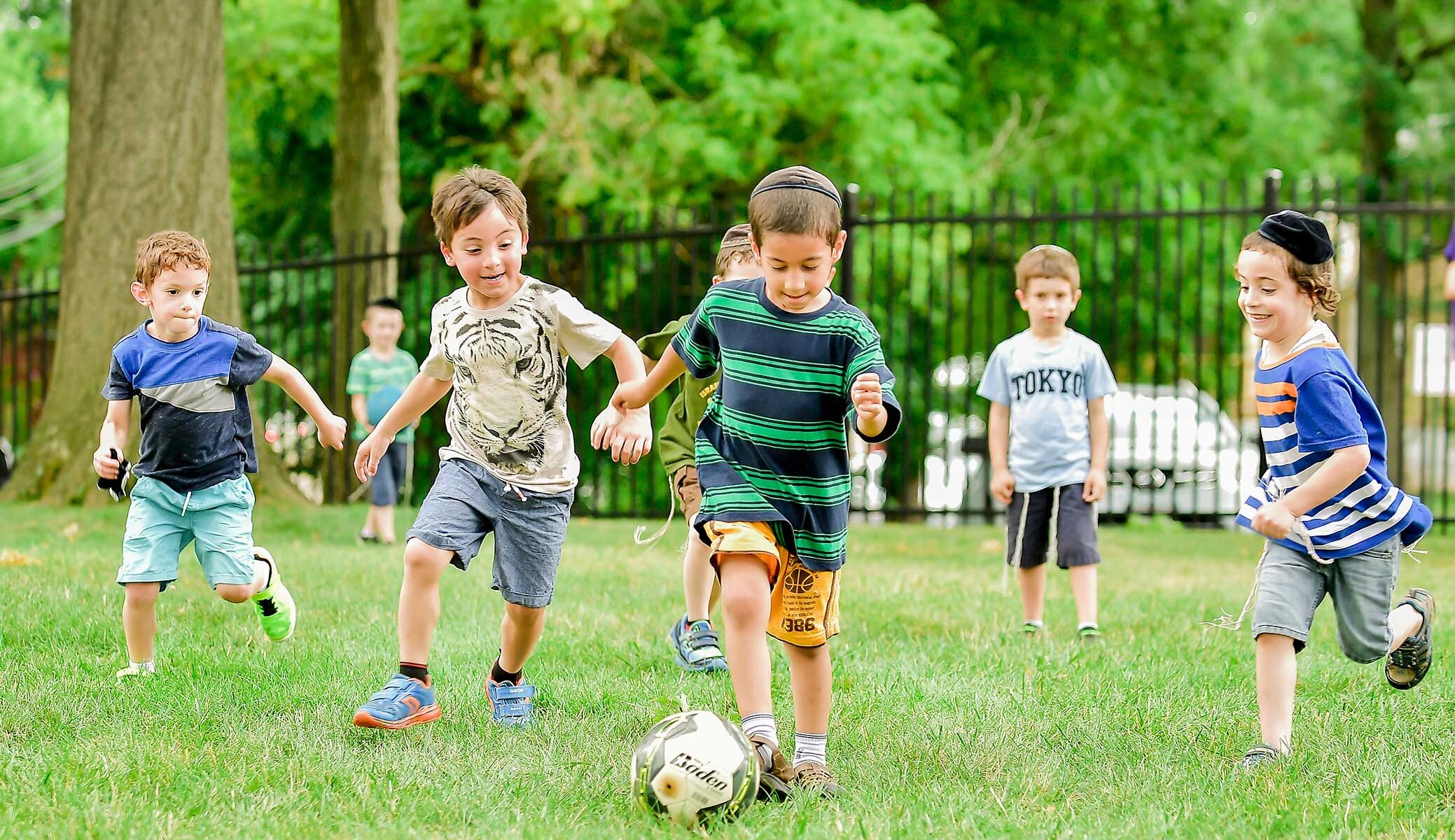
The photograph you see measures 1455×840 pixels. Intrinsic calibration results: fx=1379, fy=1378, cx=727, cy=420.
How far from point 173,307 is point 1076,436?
3.63 metres

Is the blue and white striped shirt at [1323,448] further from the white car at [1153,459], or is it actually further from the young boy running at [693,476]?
the white car at [1153,459]

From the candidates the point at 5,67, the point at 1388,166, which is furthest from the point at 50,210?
the point at 1388,166

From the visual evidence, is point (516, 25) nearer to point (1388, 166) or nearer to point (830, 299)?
point (830, 299)

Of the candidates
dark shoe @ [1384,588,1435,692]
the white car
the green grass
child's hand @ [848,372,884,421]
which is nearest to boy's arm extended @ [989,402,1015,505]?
the green grass

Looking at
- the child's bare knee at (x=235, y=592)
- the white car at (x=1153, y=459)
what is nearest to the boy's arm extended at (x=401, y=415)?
the child's bare knee at (x=235, y=592)

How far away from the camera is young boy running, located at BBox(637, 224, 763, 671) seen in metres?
4.96

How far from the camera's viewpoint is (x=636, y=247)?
1196 cm

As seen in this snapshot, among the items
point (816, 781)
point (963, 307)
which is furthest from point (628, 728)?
point (963, 307)

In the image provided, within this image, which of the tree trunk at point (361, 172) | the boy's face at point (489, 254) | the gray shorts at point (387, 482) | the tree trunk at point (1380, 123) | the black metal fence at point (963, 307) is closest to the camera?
the boy's face at point (489, 254)

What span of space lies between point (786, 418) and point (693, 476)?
1943 millimetres

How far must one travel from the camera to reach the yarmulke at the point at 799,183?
332 cm

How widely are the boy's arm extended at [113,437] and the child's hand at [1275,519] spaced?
3.49 meters

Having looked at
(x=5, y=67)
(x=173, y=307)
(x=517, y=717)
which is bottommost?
(x=517, y=717)

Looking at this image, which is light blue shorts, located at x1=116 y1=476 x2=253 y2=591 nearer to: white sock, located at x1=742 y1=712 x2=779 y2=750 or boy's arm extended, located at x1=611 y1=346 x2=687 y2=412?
boy's arm extended, located at x1=611 y1=346 x2=687 y2=412
